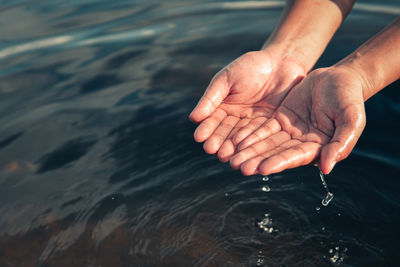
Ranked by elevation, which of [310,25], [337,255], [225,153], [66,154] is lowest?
[337,255]

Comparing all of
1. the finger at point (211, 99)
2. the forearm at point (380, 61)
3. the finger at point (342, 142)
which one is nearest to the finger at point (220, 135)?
the finger at point (211, 99)

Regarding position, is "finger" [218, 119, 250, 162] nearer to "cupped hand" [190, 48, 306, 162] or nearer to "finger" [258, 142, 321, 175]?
"cupped hand" [190, 48, 306, 162]

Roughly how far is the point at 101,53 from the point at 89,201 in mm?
2326

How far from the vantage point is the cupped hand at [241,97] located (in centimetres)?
271

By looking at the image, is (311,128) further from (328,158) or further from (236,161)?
(236,161)

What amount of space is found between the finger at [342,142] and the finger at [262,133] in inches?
18.6

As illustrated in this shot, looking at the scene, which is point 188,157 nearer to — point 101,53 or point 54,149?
point 54,149

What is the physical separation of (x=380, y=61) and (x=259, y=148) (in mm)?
1088

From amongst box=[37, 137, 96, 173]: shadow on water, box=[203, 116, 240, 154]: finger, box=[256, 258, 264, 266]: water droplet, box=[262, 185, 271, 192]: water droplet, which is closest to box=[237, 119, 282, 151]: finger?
box=[203, 116, 240, 154]: finger

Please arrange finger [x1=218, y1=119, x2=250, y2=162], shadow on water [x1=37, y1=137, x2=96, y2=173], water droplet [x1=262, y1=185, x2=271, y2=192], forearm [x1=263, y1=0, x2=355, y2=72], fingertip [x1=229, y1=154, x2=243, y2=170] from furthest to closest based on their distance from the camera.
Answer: forearm [x1=263, y1=0, x2=355, y2=72]
shadow on water [x1=37, y1=137, x2=96, y2=173]
water droplet [x1=262, y1=185, x2=271, y2=192]
finger [x1=218, y1=119, x2=250, y2=162]
fingertip [x1=229, y1=154, x2=243, y2=170]

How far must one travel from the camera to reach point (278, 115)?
282 centimetres

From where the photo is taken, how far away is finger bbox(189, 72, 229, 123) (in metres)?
2.76

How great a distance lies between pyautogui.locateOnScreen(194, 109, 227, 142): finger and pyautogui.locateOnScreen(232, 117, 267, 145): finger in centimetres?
17

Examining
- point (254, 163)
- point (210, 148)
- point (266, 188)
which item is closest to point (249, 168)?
point (254, 163)
